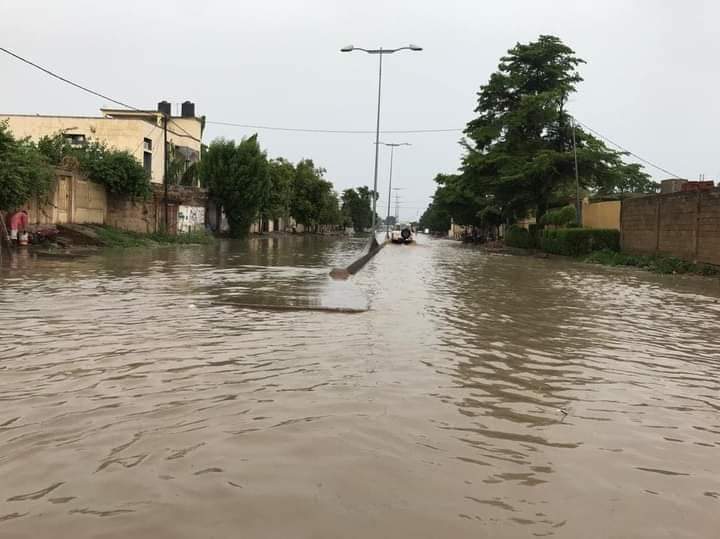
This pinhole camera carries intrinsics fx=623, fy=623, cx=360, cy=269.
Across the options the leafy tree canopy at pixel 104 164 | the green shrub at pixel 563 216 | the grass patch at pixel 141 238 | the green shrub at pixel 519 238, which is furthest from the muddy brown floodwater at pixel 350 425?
the green shrub at pixel 519 238

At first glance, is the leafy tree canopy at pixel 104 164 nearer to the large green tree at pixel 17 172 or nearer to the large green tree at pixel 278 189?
the large green tree at pixel 17 172

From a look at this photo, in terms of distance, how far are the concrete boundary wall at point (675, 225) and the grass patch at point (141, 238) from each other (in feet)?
71.7

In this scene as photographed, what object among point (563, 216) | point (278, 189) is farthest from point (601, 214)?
point (278, 189)

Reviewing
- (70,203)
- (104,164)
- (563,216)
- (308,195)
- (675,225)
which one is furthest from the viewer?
(308,195)

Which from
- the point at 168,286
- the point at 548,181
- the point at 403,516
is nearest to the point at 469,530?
the point at 403,516

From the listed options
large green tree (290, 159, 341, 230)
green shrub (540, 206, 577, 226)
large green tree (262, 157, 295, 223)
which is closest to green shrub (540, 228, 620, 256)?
green shrub (540, 206, 577, 226)

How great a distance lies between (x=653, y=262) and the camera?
76.0 feet

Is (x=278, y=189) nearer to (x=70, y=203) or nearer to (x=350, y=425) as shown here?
(x=70, y=203)

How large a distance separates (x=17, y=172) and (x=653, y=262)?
22.8m

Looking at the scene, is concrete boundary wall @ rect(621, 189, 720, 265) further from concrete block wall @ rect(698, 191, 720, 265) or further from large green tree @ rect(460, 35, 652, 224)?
large green tree @ rect(460, 35, 652, 224)

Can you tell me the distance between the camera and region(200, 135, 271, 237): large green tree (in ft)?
142

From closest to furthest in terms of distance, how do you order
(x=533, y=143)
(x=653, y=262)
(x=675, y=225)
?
(x=675, y=225), (x=653, y=262), (x=533, y=143)

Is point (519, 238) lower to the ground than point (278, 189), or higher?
lower

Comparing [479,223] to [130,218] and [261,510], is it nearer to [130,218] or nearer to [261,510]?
[130,218]
